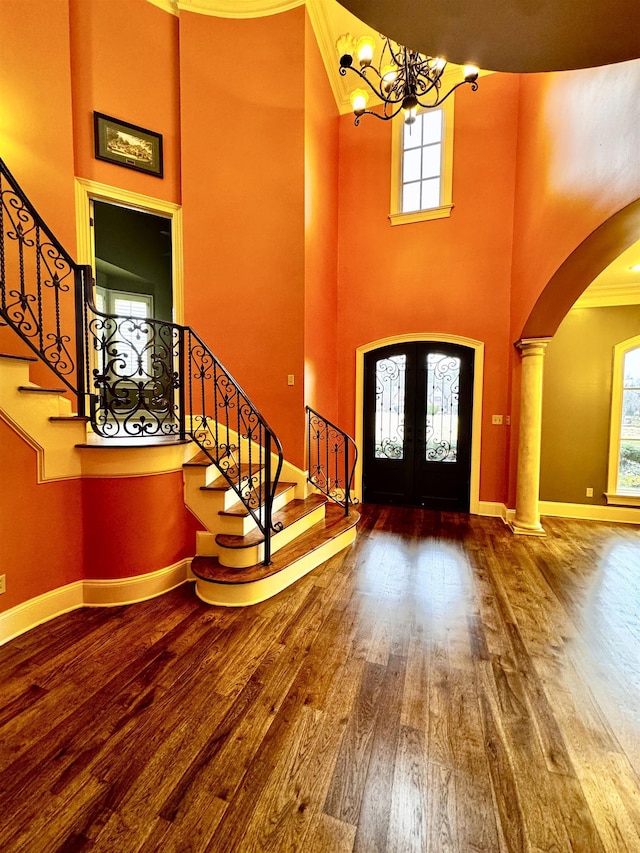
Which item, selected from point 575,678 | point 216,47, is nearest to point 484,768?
point 575,678

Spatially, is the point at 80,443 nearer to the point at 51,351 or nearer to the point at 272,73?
the point at 51,351

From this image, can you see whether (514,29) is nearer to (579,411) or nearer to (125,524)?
(125,524)

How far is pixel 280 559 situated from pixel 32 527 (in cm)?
174

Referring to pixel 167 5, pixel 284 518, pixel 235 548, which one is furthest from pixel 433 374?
pixel 167 5

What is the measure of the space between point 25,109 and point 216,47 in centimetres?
214

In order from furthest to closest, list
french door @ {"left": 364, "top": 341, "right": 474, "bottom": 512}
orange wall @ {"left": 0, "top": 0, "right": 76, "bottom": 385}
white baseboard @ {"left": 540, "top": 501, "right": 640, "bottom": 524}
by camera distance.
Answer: french door @ {"left": 364, "top": 341, "right": 474, "bottom": 512}
white baseboard @ {"left": 540, "top": 501, "right": 640, "bottom": 524}
orange wall @ {"left": 0, "top": 0, "right": 76, "bottom": 385}

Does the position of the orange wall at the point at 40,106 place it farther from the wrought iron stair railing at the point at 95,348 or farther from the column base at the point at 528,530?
the column base at the point at 528,530

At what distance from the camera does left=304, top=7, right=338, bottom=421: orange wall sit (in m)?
4.20

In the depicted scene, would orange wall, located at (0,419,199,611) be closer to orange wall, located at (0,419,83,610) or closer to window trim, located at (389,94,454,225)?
orange wall, located at (0,419,83,610)

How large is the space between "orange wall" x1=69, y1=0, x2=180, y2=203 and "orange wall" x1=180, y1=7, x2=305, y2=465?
0.53 feet

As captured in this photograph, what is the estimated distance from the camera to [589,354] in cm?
498

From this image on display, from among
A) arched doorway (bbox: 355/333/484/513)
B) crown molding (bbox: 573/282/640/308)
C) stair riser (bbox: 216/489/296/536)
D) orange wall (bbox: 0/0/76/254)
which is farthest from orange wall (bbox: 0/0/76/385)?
crown molding (bbox: 573/282/640/308)

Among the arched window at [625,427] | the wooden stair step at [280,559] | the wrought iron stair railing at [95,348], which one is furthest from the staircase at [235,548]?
the arched window at [625,427]

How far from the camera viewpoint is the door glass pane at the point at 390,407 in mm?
5266
